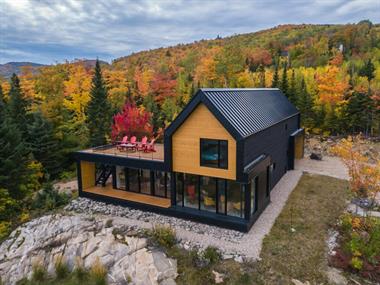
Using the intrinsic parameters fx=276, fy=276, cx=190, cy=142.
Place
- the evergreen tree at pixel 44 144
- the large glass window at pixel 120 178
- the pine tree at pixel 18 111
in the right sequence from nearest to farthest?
the large glass window at pixel 120 178 → the evergreen tree at pixel 44 144 → the pine tree at pixel 18 111

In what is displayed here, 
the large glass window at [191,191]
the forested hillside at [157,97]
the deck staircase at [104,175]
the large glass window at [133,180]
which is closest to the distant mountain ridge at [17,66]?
the forested hillside at [157,97]

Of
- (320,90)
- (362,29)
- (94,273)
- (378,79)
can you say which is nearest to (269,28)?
(362,29)

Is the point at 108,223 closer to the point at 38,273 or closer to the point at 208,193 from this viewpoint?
the point at 38,273

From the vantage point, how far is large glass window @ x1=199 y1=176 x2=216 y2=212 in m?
13.9

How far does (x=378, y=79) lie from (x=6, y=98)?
47.0 m

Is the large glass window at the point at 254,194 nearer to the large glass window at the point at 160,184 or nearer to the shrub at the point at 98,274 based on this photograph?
the large glass window at the point at 160,184

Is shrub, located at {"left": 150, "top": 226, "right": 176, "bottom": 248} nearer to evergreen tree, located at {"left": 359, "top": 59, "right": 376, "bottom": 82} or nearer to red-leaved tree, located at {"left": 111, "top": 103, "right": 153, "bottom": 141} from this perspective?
red-leaved tree, located at {"left": 111, "top": 103, "right": 153, "bottom": 141}

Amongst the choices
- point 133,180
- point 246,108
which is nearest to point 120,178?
point 133,180

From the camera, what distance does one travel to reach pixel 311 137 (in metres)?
31.7

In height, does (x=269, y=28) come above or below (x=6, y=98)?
above

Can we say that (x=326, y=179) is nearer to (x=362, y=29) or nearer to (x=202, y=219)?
(x=202, y=219)

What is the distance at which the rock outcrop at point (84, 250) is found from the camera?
11289 mm

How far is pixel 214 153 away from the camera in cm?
1347

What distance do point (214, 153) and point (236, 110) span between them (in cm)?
260
